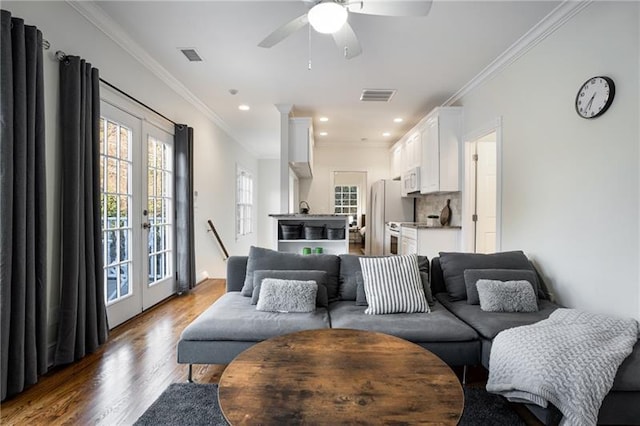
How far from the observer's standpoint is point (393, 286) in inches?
94.0

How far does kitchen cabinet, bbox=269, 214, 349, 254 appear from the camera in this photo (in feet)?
12.5

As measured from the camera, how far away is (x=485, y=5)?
2.39 metres

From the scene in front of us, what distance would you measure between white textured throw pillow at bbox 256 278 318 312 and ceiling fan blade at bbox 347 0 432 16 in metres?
1.85

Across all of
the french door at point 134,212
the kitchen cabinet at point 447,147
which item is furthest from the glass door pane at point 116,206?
the kitchen cabinet at point 447,147

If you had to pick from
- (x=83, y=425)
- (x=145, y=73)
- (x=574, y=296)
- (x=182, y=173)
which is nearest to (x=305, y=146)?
(x=182, y=173)

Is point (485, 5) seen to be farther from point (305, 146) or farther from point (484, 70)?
point (305, 146)

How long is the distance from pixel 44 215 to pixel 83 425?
4.17ft

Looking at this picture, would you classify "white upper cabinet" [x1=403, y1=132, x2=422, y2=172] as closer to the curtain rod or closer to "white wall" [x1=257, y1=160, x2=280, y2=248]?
the curtain rod

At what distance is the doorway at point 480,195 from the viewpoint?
13.4 feet

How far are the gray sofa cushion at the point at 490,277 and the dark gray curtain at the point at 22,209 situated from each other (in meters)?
3.01

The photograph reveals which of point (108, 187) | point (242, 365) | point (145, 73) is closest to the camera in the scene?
point (242, 365)

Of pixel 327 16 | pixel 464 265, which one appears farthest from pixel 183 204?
pixel 464 265

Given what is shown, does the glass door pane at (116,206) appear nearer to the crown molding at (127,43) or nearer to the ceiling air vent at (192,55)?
the crown molding at (127,43)

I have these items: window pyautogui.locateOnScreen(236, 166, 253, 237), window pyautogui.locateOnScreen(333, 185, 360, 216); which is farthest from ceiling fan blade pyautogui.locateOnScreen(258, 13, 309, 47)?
window pyautogui.locateOnScreen(333, 185, 360, 216)
